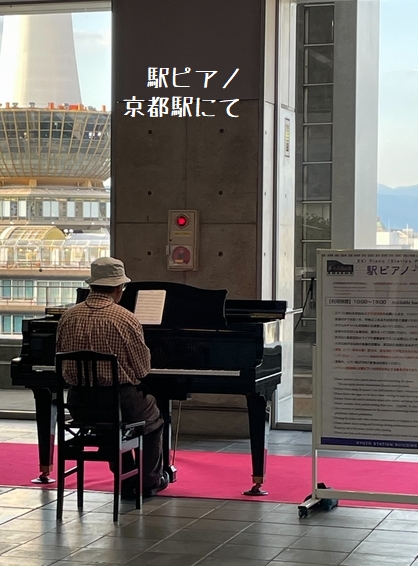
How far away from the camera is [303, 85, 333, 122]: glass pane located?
8750 millimetres

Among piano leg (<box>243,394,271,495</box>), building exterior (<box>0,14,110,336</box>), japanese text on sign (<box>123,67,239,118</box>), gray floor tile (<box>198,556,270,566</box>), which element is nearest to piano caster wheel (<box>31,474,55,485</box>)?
piano leg (<box>243,394,271,495</box>)

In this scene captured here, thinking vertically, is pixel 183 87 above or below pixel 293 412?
above

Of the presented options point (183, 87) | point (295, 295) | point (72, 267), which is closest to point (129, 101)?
point (183, 87)

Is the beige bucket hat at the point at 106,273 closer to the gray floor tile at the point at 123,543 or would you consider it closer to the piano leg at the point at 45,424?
the piano leg at the point at 45,424

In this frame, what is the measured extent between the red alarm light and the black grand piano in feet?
6.21

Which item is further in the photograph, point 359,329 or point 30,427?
point 30,427

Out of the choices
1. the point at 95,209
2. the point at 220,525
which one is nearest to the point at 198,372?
the point at 220,525

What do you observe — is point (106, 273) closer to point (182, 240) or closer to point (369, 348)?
point (369, 348)

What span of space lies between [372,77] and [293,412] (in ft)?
8.89

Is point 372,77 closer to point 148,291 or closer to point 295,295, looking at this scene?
point 295,295

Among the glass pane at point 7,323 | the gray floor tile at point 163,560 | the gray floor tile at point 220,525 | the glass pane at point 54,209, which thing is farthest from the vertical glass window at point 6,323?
the gray floor tile at point 163,560

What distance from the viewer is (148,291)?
6.27m

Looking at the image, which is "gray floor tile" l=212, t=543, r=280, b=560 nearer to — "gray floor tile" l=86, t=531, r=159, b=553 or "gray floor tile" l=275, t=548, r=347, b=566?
"gray floor tile" l=275, t=548, r=347, b=566

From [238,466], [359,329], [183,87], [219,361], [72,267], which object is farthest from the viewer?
[72,267]
